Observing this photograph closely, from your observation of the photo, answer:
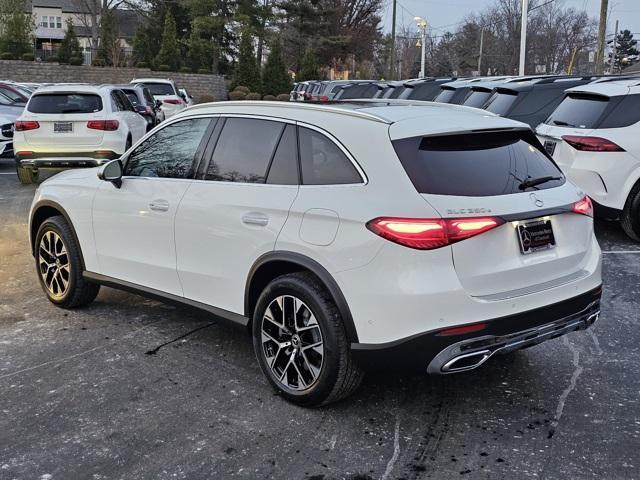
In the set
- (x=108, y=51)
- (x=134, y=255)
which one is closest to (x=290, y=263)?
(x=134, y=255)

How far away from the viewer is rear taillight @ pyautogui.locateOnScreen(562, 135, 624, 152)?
7480 millimetres

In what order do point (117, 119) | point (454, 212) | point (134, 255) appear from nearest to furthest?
point (454, 212)
point (134, 255)
point (117, 119)

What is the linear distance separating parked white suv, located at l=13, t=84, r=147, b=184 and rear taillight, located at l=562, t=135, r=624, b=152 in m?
7.58

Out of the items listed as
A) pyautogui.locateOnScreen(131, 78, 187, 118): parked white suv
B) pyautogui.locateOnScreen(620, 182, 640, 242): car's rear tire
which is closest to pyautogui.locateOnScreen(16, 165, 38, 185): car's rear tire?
pyautogui.locateOnScreen(620, 182, 640, 242): car's rear tire

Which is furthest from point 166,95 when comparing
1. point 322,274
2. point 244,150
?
point 322,274

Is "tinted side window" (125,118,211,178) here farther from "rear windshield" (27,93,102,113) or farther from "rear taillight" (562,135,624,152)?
"rear windshield" (27,93,102,113)

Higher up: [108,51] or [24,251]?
[108,51]

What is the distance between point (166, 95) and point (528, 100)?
17369mm

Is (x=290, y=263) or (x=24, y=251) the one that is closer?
(x=290, y=263)

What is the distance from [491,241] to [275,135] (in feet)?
4.83

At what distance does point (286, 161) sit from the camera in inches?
159

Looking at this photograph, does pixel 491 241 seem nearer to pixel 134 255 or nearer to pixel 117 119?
pixel 134 255

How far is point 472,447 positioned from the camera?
11.5 feet

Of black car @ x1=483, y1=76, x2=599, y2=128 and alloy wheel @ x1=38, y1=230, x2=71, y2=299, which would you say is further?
black car @ x1=483, y1=76, x2=599, y2=128
